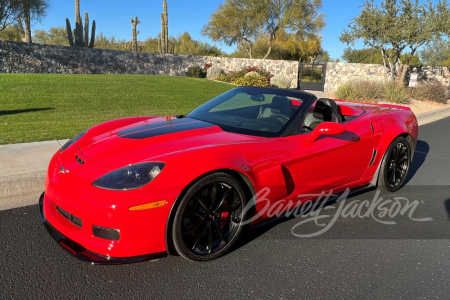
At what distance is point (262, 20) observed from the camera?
3894cm

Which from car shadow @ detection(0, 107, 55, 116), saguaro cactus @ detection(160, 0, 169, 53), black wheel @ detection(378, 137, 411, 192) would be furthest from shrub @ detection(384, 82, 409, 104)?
saguaro cactus @ detection(160, 0, 169, 53)

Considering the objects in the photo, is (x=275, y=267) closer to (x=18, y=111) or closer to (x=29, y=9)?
(x=18, y=111)

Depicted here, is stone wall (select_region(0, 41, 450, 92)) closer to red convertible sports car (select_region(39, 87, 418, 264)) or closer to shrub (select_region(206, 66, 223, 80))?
shrub (select_region(206, 66, 223, 80))

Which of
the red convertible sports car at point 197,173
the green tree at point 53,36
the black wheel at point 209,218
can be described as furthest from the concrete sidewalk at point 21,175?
the green tree at point 53,36

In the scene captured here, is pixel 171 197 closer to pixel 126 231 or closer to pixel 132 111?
pixel 126 231

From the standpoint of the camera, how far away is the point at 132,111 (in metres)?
9.59

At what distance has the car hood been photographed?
2.55m

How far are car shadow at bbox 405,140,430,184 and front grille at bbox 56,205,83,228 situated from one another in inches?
173

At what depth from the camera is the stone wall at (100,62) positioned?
20109 mm

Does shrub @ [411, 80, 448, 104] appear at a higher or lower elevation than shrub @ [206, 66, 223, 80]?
lower

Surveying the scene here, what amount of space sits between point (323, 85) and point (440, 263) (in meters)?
24.7

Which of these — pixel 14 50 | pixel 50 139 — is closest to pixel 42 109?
pixel 50 139

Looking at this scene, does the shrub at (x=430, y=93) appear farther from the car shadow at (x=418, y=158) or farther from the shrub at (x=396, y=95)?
the car shadow at (x=418, y=158)

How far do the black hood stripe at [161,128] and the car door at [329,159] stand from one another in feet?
2.93
